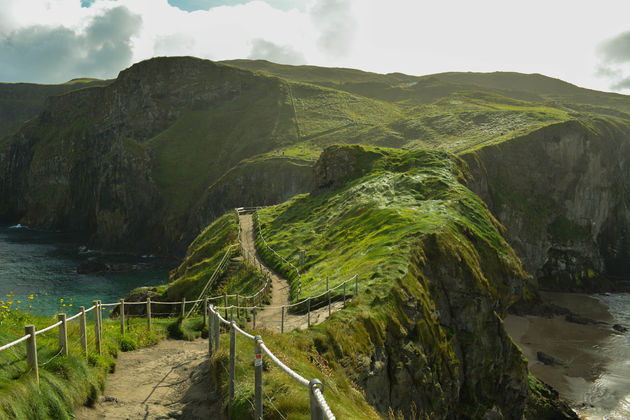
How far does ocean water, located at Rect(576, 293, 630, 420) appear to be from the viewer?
3744 centimetres

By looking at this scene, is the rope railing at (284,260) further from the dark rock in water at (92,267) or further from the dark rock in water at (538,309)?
the dark rock in water at (92,267)

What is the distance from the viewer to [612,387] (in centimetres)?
4159

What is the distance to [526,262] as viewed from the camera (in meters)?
76.9

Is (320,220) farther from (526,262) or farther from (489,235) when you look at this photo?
(526,262)

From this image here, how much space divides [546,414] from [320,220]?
25409 millimetres

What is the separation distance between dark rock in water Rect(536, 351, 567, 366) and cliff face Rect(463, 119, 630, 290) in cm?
3130

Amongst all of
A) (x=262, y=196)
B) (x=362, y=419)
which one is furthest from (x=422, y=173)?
(x=262, y=196)

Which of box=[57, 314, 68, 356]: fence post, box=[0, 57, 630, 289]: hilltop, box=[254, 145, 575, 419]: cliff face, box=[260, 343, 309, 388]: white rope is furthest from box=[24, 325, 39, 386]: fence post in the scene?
box=[0, 57, 630, 289]: hilltop

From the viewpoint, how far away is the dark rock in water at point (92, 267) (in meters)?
81.4

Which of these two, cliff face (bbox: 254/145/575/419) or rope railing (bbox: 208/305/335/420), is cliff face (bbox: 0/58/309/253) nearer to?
cliff face (bbox: 254/145/575/419)

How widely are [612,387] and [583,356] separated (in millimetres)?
7207

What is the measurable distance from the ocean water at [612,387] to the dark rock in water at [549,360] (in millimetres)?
3735

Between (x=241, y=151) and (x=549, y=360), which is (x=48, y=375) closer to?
(x=549, y=360)

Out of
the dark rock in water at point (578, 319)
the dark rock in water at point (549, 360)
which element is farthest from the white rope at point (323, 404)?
the dark rock in water at point (578, 319)
